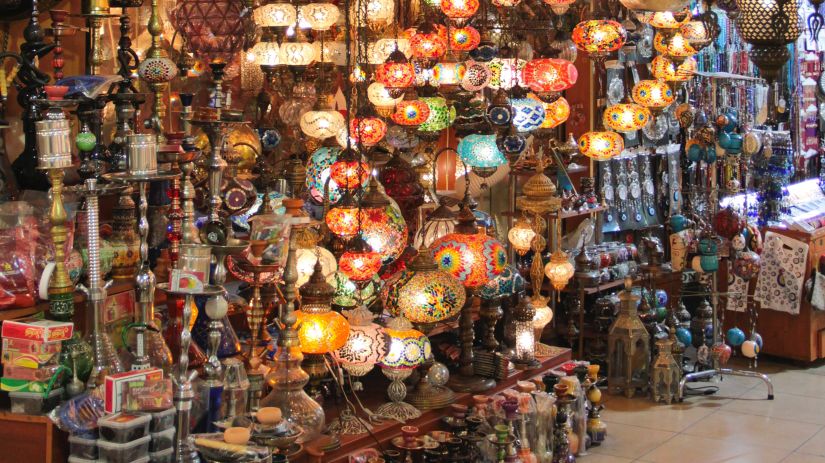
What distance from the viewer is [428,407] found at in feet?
15.0

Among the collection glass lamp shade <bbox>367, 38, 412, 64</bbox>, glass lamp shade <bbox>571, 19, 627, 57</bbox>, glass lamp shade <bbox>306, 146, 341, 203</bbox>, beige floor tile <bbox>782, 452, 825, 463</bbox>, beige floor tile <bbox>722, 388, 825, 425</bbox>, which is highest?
glass lamp shade <bbox>571, 19, 627, 57</bbox>

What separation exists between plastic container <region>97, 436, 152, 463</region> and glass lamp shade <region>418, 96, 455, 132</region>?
2.18m

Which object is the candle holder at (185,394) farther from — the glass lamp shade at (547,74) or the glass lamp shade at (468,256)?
the glass lamp shade at (547,74)

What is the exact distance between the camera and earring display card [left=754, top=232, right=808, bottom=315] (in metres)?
7.31

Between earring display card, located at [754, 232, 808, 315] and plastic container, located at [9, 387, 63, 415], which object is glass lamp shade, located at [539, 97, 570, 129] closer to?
earring display card, located at [754, 232, 808, 315]

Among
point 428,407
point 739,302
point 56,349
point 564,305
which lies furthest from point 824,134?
point 56,349

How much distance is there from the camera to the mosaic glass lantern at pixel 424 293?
168 inches

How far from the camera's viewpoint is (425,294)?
426 centimetres

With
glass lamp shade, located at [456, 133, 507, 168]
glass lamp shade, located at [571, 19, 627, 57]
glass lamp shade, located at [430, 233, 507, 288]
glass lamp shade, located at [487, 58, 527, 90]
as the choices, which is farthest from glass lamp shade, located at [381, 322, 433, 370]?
glass lamp shade, located at [571, 19, 627, 57]

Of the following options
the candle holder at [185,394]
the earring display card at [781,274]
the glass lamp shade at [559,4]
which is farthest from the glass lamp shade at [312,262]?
the earring display card at [781,274]

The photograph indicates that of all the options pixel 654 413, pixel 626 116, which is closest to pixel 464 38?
pixel 626 116

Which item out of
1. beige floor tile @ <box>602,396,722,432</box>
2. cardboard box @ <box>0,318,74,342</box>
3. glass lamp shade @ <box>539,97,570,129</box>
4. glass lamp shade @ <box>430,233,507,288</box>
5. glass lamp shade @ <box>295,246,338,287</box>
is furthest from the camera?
beige floor tile @ <box>602,396,722,432</box>

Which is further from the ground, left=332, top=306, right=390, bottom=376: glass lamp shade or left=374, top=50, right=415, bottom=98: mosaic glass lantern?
left=374, top=50, right=415, bottom=98: mosaic glass lantern

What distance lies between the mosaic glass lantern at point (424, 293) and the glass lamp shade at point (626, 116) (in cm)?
215
